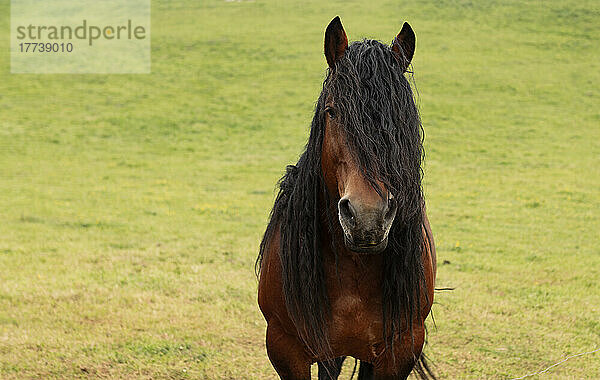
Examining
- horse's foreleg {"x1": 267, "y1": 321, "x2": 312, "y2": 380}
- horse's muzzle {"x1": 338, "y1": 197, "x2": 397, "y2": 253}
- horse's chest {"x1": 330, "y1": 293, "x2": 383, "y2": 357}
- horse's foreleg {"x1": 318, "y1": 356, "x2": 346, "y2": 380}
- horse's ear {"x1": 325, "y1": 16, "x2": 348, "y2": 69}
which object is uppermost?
horse's ear {"x1": 325, "y1": 16, "x2": 348, "y2": 69}

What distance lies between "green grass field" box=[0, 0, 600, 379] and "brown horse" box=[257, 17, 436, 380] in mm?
1995

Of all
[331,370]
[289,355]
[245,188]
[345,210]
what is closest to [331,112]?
[345,210]

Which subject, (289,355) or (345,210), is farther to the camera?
(289,355)

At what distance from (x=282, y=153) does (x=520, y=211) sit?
7.29 m

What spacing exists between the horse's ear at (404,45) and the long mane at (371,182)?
60 millimetres

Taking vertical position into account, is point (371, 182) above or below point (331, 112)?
below

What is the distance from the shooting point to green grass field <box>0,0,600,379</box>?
211 inches

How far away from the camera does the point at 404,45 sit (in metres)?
2.47

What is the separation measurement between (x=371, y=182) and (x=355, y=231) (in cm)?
19

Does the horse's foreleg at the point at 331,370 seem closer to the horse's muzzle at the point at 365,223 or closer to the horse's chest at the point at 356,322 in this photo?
the horse's chest at the point at 356,322

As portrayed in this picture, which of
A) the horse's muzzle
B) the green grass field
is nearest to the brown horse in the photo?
the horse's muzzle

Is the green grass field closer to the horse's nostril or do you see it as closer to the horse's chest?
the horse's chest

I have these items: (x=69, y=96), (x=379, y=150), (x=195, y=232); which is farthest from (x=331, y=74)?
(x=69, y=96)

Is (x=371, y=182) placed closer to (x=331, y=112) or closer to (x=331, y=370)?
(x=331, y=112)
